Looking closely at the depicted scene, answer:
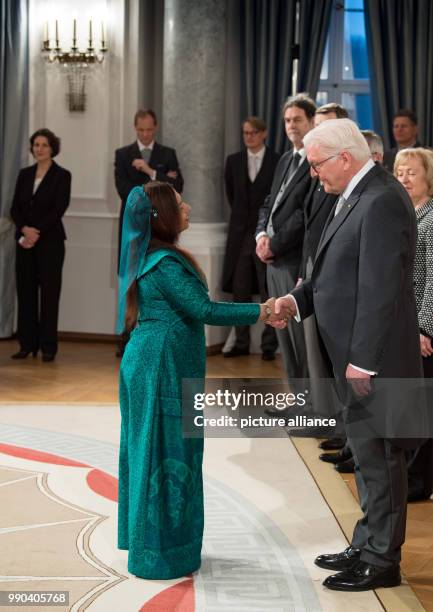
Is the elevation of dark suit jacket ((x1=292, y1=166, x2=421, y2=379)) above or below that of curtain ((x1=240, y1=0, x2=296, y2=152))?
below

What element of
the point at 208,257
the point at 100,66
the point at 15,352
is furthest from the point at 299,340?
the point at 100,66

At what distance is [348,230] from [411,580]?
1.24 m

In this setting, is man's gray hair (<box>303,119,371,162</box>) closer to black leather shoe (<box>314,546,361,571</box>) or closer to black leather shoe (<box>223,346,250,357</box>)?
black leather shoe (<box>314,546,361,571</box>)

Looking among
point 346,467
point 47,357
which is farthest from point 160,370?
point 47,357

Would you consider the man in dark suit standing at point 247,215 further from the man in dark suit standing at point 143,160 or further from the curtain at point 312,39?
the curtain at point 312,39

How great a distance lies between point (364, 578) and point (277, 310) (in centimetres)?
97

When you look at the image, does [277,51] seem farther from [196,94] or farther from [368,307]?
[368,307]

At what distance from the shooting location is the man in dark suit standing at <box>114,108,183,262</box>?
755 cm

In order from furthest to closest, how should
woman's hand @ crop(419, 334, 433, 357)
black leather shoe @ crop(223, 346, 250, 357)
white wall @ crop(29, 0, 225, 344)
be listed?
1. white wall @ crop(29, 0, 225, 344)
2. black leather shoe @ crop(223, 346, 250, 357)
3. woman's hand @ crop(419, 334, 433, 357)

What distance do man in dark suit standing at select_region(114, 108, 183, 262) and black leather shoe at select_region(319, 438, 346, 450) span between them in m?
2.98

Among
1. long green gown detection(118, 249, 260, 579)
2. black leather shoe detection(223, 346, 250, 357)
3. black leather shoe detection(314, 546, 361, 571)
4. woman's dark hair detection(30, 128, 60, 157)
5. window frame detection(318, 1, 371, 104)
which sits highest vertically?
window frame detection(318, 1, 371, 104)

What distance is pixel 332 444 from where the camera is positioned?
5191 mm

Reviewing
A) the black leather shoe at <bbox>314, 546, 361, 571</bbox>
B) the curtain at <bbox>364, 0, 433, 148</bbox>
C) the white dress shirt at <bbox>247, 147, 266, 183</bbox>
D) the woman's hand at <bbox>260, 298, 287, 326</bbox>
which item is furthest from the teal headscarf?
the curtain at <bbox>364, 0, 433, 148</bbox>

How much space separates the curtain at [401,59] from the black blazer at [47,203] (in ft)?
8.57
